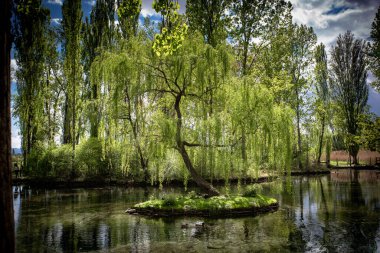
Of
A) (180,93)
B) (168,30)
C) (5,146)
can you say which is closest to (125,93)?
(180,93)

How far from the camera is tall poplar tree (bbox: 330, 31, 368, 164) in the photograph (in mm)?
43000

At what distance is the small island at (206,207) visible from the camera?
14242mm

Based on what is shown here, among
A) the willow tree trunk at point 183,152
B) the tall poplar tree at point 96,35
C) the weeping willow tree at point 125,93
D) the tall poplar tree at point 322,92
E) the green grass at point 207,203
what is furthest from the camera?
the tall poplar tree at point 322,92

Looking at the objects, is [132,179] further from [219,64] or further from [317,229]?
[317,229]

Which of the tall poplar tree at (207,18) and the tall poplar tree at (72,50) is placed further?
the tall poplar tree at (72,50)

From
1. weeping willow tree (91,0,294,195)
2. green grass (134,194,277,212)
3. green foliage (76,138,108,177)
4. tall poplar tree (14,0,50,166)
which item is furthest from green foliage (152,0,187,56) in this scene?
tall poplar tree (14,0,50,166)

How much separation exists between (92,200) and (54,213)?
3.79 m

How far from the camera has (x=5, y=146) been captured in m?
4.01

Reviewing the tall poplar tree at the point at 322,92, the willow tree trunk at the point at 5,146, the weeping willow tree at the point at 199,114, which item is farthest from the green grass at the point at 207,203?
the tall poplar tree at the point at 322,92

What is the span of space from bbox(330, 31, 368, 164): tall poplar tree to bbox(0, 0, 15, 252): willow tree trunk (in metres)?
45.2

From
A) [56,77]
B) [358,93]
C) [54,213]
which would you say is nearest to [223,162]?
[54,213]

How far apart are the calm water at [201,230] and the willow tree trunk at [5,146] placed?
5.86m

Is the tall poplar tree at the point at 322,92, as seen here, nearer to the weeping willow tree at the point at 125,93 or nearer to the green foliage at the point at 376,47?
the green foliage at the point at 376,47

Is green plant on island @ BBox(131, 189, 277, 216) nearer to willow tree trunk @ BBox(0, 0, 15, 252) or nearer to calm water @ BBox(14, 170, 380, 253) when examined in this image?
calm water @ BBox(14, 170, 380, 253)
